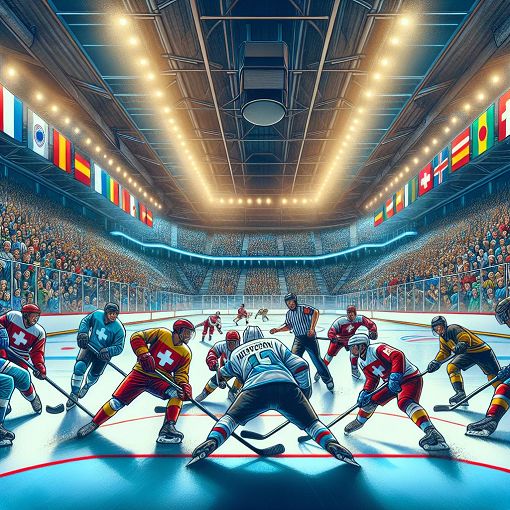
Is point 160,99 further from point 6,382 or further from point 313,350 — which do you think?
point 6,382

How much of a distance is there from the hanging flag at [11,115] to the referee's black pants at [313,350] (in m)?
14.5

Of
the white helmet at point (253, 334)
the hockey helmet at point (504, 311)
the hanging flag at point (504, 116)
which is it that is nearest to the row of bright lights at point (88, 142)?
the white helmet at point (253, 334)

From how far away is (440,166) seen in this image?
24.7m

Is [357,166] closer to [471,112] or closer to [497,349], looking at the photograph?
[471,112]

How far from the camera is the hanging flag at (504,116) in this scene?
55.8 feet

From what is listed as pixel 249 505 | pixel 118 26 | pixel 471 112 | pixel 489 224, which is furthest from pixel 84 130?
pixel 249 505

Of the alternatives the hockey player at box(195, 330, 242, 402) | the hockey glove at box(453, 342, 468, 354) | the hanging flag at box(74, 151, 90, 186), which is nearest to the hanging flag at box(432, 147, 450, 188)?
the hanging flag at box(74, 151, 90, 186)

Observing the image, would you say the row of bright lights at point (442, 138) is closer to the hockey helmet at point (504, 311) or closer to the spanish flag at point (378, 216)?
the spanish flag at point (378, 216)

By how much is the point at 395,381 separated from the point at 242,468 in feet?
5.49

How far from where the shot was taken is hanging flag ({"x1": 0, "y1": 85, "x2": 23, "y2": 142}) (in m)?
16.0

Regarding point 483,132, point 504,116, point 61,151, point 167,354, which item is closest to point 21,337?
point 167,354

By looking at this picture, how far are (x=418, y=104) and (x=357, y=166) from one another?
9434 mm

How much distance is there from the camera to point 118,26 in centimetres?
1478

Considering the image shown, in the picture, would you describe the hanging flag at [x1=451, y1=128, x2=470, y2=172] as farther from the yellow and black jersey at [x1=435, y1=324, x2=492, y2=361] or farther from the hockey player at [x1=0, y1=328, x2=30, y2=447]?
the hockey player at [x1=0, y1=328, x2=30, y2=447]
